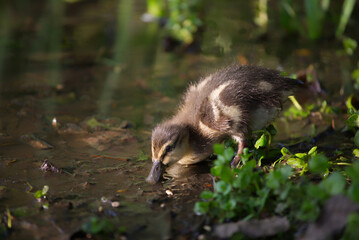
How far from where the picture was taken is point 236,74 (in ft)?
12.1

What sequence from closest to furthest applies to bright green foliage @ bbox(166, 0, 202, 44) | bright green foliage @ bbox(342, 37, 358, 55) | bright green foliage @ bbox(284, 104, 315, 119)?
bright green foliage @ bbox(284, 104, 315, 119) < bright green foliage @ bbox(342, 37, 358, 55) < bright green foliage @ bbox(166, 0, 202, 44)

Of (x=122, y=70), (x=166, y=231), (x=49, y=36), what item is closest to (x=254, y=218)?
(x=166, y=231)

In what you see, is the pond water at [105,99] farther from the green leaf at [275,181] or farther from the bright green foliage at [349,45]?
the green leaf at [275,181]

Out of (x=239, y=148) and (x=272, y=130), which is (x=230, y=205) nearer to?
(x=239, y=148)

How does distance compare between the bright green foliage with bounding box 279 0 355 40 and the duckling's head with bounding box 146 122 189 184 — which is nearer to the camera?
the duckling's head with bounding box 146 122 189 184

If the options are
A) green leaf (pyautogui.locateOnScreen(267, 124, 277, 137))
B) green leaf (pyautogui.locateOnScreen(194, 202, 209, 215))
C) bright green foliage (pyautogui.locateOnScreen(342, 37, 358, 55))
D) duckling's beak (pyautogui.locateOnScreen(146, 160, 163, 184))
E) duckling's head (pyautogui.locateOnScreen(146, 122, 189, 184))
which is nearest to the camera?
green leaf (pyautogui.locateOnScreen(194, 202, 209, 215))

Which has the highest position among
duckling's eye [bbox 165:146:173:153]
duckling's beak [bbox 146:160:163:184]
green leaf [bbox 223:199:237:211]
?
green leaf [bbox 223:199:237:211]

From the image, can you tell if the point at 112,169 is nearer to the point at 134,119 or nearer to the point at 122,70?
the point at 134,119

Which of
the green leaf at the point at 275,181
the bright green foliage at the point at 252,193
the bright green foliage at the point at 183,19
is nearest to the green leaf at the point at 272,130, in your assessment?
the bright green foliage at the point at 252,193

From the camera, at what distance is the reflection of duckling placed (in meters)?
3.46

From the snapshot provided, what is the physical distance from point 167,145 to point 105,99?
1831mm

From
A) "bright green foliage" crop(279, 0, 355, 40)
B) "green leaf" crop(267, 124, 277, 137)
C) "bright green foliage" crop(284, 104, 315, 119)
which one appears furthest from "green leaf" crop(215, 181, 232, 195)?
"bright green foliage" crop(279, 0, 355, 40)

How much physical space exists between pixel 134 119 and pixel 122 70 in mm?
1657

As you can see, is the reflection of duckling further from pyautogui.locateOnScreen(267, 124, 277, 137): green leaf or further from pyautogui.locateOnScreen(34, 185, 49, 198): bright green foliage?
pyautogui.locateOnScreen(34, 185, 49, 198): bright green foliage
